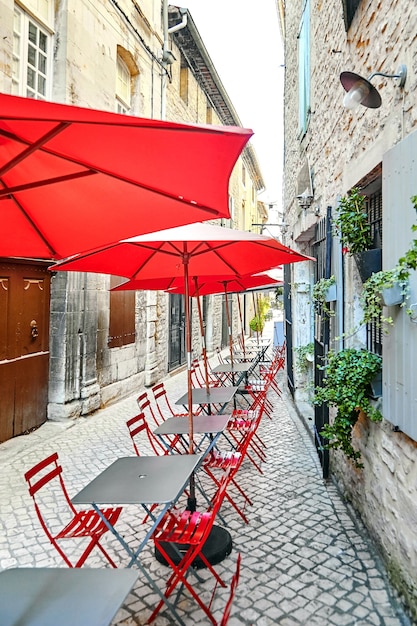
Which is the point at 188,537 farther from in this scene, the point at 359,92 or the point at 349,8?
the point at 349,8

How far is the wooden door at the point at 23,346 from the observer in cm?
589

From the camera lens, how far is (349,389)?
3.33 meters

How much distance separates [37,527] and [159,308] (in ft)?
23.7

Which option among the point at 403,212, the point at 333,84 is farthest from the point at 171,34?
the point at 403,212

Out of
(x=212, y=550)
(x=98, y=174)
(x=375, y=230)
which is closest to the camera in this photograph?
(x=98, y=174)

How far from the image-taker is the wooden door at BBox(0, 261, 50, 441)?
589cm

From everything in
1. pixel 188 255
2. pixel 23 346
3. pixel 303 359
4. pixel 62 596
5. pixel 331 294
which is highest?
pixel 188 255

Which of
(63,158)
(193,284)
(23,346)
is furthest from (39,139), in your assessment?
(193,284)

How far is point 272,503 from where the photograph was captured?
4.10m

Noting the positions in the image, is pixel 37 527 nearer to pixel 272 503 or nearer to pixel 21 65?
pixel 272 503

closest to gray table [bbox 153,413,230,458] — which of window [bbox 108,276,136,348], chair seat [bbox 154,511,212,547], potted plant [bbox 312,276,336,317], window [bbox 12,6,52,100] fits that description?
chair seat [bbox 154,511,212,547]

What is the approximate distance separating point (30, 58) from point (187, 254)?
468 centimetres

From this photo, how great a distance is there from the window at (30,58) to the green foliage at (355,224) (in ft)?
15.9

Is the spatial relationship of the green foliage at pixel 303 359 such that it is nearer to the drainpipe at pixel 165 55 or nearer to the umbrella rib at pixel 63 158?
the umbrella rib at pixel 63 158
